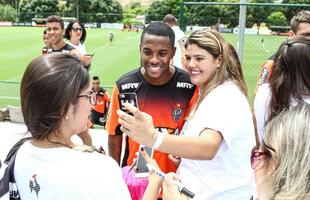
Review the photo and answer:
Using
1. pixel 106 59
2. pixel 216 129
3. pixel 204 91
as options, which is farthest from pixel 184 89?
pixel 106 59

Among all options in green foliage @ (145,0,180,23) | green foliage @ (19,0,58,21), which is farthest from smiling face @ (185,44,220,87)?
green foliage @ (19,0,58,21)

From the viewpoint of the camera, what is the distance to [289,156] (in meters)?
1.50

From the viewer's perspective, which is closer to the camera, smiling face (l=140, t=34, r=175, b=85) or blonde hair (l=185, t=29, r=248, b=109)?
blonde hair (l=185, t=29, r=248, b=109)

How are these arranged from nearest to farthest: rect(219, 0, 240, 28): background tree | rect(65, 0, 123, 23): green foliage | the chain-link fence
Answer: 1. the chain-link fence
2. rect(219, 0, 240, 28): background tree
3. rect(65, 0, 123, 23): green foliage

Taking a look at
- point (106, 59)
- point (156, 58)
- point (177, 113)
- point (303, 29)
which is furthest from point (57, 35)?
point (106, 59)

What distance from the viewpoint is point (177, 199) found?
6.99ft

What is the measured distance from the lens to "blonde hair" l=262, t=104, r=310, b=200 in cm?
145

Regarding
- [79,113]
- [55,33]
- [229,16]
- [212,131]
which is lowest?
[212,131]

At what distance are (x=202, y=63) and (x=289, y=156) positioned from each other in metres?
1.08

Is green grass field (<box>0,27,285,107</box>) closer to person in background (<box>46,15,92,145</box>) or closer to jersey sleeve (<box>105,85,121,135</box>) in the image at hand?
person in background (<box>46,15,92,145</box>)

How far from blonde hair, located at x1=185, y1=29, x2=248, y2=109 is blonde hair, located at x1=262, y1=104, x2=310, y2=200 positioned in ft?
2.63

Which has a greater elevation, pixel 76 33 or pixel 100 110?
pixel 76 33

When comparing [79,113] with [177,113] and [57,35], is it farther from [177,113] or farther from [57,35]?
[57,35]

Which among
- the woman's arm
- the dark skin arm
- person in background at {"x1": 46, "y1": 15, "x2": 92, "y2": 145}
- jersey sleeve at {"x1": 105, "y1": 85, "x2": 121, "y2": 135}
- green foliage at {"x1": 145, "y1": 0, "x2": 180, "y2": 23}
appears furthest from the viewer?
green foliage at {"x1": 145, "y1": 0, "x2": 180, "y2": 23}
